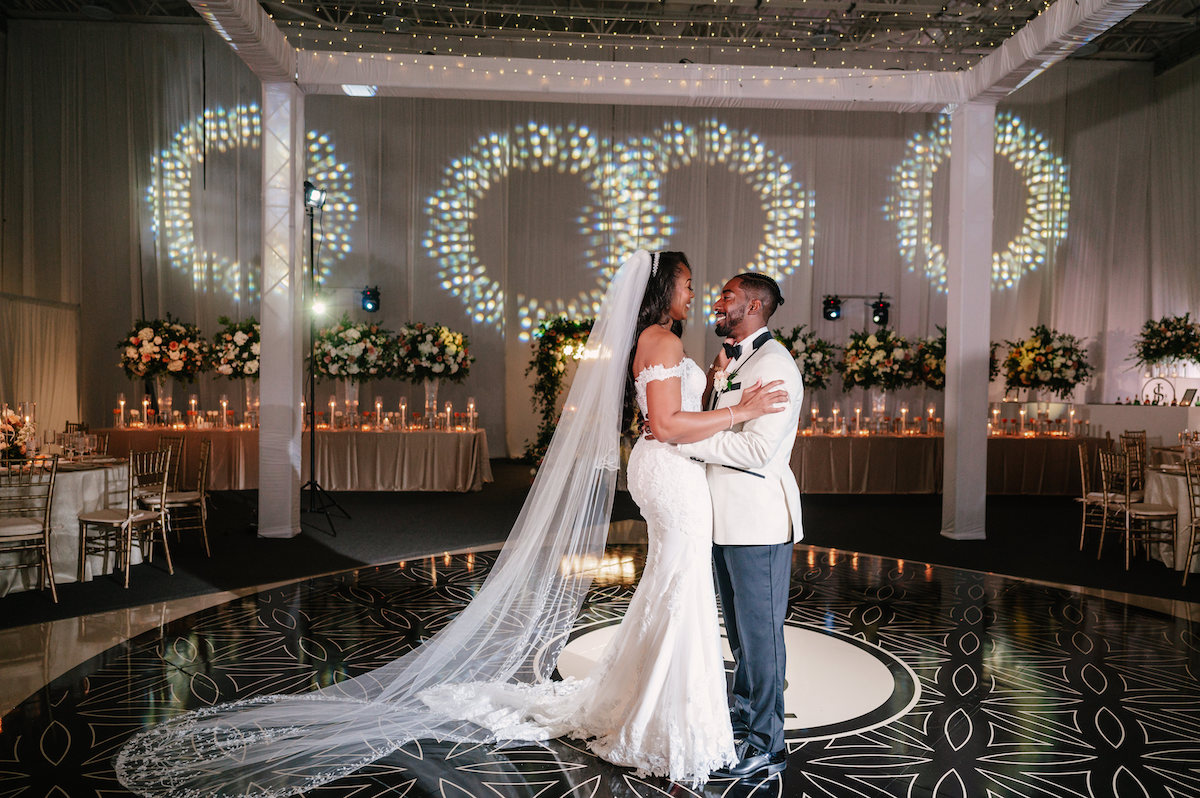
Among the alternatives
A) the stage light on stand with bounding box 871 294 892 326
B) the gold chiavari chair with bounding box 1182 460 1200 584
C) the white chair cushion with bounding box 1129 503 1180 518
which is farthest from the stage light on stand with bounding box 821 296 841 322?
the gold chiavari chair with bounding box 1182 460 1200 584

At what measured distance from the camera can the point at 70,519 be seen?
5.82 metres

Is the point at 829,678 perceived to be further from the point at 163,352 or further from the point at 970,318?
the point at 163,352

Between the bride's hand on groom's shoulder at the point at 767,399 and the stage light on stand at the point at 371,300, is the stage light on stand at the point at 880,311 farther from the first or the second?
the bride's hand on groom's shoulder at the point at 767,399

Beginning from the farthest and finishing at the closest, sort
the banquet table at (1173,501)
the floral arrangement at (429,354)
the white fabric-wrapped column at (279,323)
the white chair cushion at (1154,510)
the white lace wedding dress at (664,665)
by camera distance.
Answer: the floral arrangement at (429,354)
the white fabric-wrapped column at (279,323)
the white chair cushion at (1154,510)
the banquet table at (1173,501)
the white lace wedding dress at (664,665)

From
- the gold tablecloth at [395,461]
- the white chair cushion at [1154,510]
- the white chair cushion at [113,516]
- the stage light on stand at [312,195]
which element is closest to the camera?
the white chair cushion at [113,516]

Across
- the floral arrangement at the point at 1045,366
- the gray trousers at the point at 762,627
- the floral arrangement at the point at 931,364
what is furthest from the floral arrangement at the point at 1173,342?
the gray trousers at the point at 762,627

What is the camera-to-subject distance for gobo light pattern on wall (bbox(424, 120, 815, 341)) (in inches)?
558

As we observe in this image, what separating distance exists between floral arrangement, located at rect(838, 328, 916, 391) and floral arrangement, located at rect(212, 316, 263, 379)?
7478 mm

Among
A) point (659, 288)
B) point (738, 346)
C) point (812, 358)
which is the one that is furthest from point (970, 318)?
point (659, 288)

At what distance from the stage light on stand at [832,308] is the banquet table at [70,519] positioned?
11165 millimetres

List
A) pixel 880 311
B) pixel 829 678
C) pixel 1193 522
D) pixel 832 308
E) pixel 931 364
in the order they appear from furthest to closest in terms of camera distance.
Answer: pixel 832 308 < pixel 880 311 < pixel 931 364 < pixel 1193 522 < pixel 829 678

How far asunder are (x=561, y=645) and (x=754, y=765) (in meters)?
1.01

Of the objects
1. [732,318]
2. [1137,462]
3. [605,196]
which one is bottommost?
[1137,462]

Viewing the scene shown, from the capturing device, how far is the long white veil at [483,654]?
10.1ft
